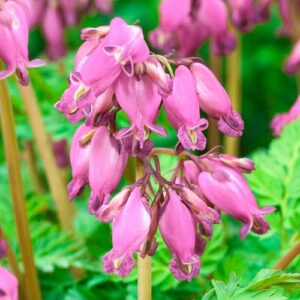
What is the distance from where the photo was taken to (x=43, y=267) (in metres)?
1.81

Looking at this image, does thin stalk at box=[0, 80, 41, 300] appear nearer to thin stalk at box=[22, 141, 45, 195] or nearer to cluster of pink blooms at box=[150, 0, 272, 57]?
cluster of pink blooms at box=[150, 0, 272, 57]

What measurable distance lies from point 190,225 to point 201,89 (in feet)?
0.73

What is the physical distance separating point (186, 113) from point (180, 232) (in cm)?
18

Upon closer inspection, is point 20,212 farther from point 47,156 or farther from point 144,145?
point 47,156

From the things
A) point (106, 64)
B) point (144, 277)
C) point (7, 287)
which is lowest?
point (144, 277)

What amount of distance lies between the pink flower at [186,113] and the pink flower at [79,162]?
155 millimetres

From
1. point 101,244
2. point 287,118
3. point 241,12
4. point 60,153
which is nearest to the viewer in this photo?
point 287,118

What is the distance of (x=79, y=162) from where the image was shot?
1320 mm

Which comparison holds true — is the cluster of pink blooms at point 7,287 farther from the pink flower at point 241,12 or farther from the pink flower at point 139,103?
the pink flower at point 241,12

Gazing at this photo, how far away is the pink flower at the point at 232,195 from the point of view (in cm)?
132

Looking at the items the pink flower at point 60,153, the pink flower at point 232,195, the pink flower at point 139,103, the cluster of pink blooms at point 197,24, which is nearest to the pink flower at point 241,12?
the cluster of pink blooms at point 197,24

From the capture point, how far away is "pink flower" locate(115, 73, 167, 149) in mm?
1181

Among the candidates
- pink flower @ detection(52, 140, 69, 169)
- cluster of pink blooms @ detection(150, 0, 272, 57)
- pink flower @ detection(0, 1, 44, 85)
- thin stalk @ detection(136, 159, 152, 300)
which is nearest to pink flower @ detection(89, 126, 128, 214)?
thin stalk @ detection(136, 159, 152, 300)

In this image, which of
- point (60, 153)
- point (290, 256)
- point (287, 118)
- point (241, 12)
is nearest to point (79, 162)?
point (290, 256)
